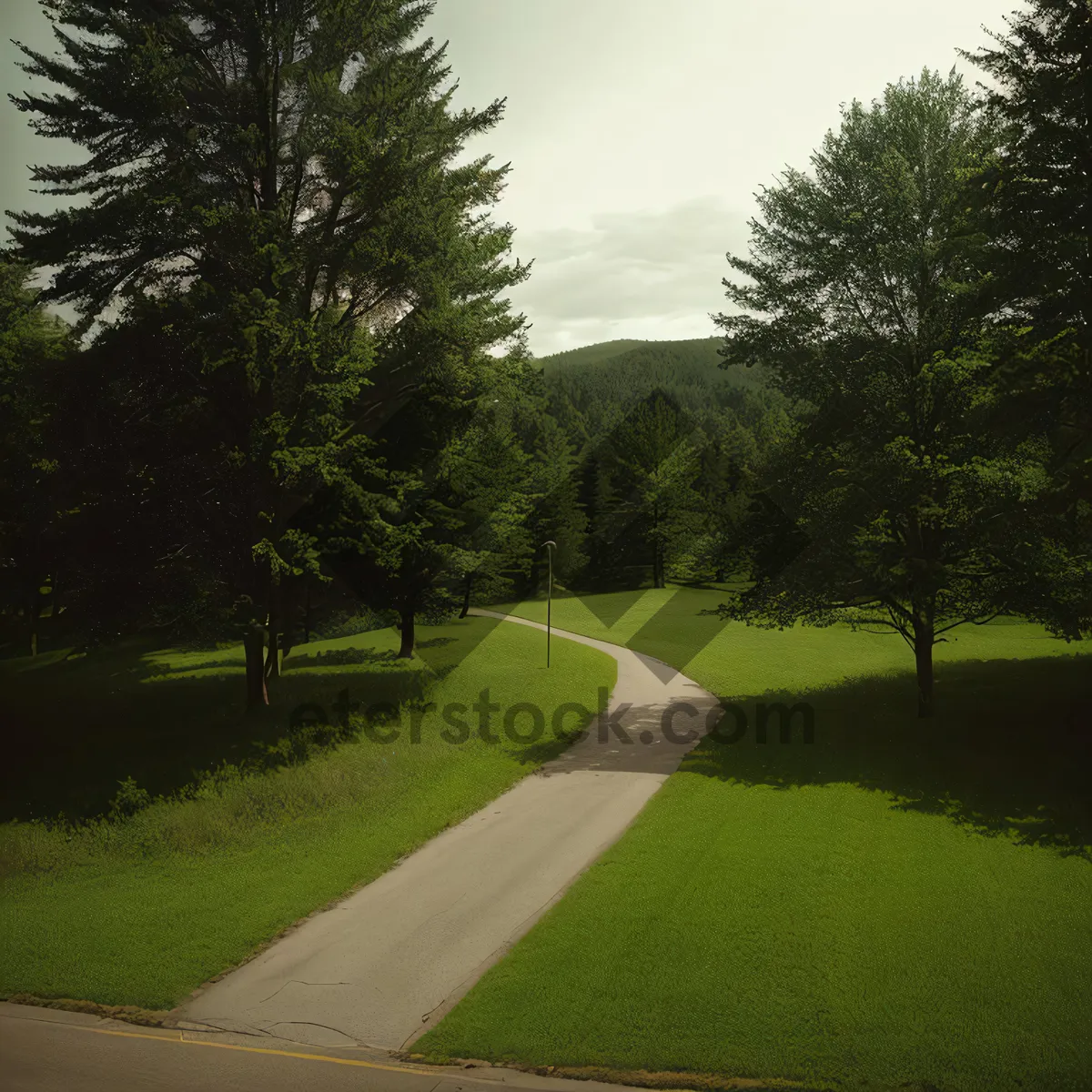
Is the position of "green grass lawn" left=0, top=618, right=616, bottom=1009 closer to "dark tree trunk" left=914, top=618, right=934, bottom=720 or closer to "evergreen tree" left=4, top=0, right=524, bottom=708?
"evergreen tree" left=4, top=0, right=524, bottom=708

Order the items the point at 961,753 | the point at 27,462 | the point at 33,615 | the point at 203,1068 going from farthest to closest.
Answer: the point at 33,615 < the point at 27,462 < the point at 961,753 < the point at 203,1068

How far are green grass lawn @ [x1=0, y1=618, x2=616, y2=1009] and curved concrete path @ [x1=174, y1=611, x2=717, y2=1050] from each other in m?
0.58

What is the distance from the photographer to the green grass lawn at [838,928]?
7992 mm

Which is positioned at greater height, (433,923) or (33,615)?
(33,615)

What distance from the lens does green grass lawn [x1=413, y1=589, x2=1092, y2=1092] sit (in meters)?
7.99

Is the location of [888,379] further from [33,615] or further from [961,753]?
[33,615]

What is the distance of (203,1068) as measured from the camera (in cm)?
798

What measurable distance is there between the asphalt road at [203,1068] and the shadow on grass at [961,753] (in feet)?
33.6

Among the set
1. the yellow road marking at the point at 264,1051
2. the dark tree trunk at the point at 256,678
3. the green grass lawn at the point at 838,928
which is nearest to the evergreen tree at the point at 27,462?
the dark tree trunk at the point at 256,678

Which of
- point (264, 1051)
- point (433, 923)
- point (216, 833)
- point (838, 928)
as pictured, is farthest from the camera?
point (216, 833)

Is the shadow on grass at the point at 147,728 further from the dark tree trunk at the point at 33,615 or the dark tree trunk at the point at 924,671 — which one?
the dark tree trunk at the point at 924,671

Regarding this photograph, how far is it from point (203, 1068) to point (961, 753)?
16411mm

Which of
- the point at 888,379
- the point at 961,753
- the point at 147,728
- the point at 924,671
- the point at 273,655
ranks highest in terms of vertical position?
the point at 888,379

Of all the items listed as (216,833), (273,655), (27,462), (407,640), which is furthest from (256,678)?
(27,462)
